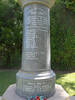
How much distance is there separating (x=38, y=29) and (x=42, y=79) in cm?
120

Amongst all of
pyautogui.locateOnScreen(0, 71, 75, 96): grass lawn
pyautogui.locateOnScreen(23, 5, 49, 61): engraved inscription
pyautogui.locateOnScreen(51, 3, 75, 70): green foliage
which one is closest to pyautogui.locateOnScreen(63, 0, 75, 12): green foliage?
pyautogui.locateOnScreen(51, 3, 75, 70): green foliage

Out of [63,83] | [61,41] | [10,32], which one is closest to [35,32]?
[63,83]

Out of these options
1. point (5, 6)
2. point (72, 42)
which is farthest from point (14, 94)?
point (5, 6)

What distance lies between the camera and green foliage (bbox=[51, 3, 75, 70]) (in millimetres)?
7555

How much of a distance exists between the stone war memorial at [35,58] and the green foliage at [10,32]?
5765 mm

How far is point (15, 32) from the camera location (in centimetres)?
845

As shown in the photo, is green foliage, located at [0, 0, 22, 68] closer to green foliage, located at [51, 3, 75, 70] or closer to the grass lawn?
green foliage, located at [51, 3, 75, 70]

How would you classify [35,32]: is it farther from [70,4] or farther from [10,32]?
[70,4]

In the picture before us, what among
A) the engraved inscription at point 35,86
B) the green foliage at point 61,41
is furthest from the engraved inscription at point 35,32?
the green foliage at point 61,41

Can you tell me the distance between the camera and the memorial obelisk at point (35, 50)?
101 inches

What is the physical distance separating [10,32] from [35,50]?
6065 mm

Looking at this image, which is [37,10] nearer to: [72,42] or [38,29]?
[38,29]

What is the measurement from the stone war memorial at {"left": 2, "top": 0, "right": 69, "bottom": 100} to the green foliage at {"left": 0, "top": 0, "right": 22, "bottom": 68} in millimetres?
5765

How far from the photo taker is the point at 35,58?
268cm
